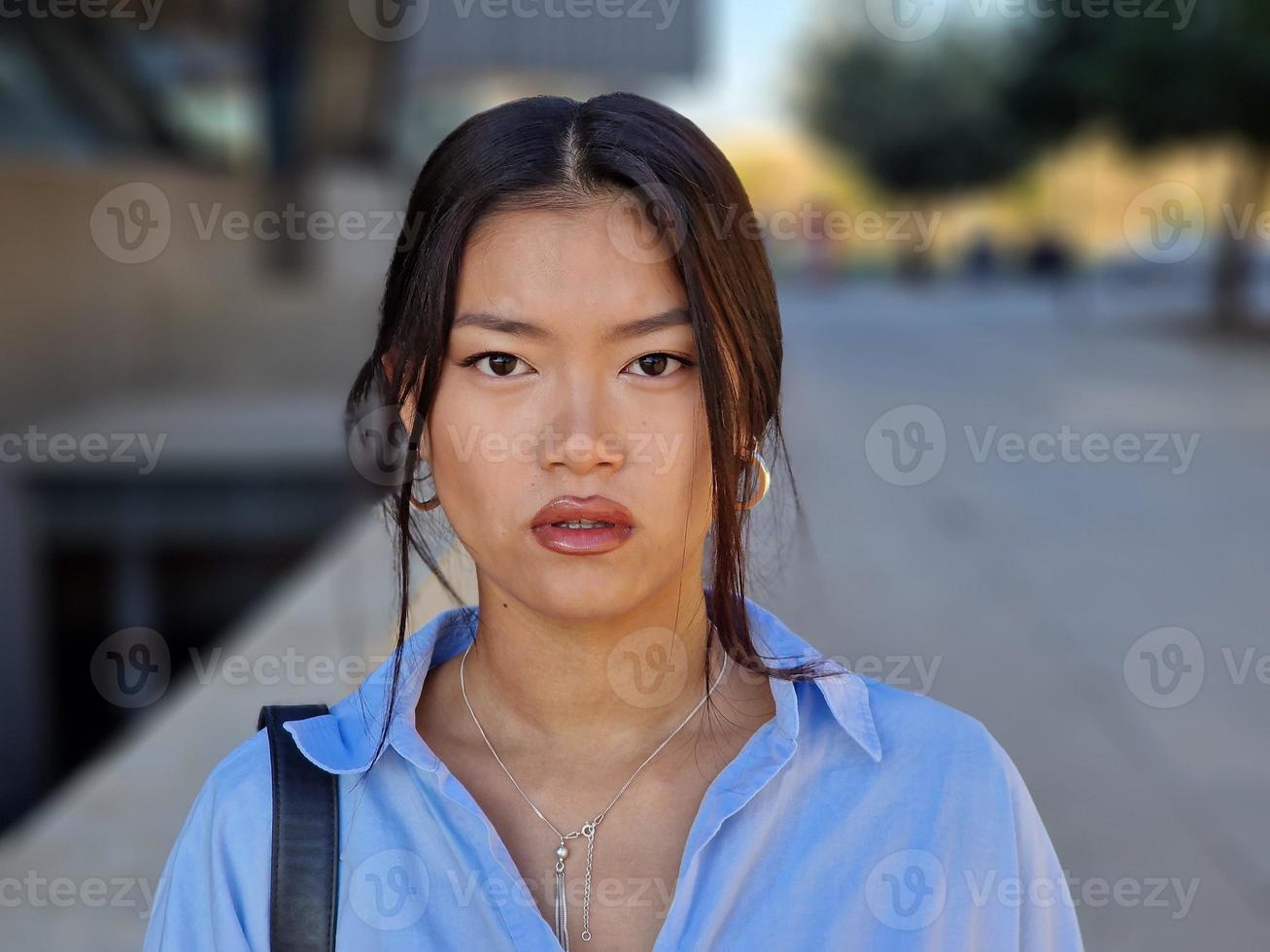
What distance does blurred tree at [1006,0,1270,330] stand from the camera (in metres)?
18.5

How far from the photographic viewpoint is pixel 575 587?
5.04ft

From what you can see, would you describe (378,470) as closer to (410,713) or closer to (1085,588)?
(410,713)

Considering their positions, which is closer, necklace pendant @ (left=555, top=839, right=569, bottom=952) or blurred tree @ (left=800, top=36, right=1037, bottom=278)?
necklace pendant @ (left=555, top=839, right=569, bottom=952)

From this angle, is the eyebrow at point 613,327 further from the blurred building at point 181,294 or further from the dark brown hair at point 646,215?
the blurred building at point 181,294

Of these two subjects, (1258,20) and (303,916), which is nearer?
(303,916)

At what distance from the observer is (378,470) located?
2.96 m

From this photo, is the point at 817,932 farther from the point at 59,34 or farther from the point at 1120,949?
the point at 59,34

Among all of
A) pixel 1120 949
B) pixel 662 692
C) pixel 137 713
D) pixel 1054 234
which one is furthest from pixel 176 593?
pixel 1054 234

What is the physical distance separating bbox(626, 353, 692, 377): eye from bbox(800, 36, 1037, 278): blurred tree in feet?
142

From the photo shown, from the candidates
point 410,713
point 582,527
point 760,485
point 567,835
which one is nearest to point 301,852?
point 410,713

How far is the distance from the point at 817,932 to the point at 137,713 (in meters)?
10.7

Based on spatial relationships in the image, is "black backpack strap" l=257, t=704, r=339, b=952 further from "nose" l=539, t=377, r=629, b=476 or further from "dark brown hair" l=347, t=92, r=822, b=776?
"nose" l=539, t=377, r=629, b=476

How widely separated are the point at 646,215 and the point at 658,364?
165mm

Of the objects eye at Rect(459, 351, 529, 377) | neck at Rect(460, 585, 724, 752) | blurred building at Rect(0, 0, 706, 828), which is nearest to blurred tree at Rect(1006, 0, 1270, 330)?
blurred building at Rect(0, 0, 706, 828)
